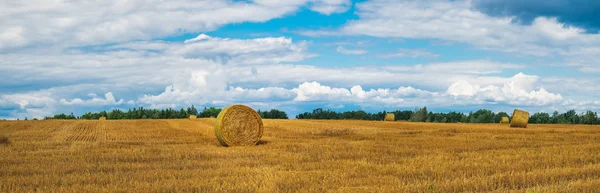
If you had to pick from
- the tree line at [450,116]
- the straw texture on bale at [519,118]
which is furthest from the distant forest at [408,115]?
the straw texture on bale at [519,118]

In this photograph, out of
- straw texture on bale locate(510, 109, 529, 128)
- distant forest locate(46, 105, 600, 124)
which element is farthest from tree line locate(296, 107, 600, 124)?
straw texture on bale locate(510, 109, 529, 128)

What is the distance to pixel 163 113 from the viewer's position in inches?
2623

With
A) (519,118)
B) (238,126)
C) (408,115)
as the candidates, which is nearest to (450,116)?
(408,115)

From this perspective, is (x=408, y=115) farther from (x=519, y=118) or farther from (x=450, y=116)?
(x=519, y=118)

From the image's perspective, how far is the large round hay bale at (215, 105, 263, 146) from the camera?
1758 cm

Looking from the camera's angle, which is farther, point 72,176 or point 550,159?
point 550,159

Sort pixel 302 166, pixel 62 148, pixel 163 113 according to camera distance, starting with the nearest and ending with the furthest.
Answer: pixel 302 166 < pixel 62 148 < pixel 163 113

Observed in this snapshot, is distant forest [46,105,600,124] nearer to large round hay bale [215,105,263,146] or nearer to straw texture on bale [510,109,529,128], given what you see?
straw texture on bale [510,109,529,128]

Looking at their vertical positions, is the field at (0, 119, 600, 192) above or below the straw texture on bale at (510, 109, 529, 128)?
below

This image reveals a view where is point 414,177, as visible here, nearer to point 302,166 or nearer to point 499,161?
point 302,166

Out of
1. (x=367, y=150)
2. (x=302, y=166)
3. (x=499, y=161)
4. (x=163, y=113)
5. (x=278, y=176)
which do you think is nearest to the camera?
(x=278, y=176)

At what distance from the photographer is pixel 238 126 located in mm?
18031

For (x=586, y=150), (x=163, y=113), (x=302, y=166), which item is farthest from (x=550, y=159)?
(x=163, y=113)

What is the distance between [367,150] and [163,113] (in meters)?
55.3
